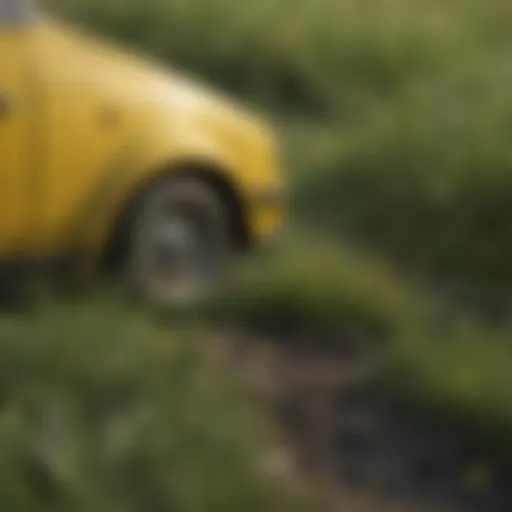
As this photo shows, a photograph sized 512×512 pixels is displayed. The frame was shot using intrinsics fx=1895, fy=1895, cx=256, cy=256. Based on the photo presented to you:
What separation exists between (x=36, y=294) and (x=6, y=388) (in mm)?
1352

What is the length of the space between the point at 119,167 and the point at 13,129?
568mm

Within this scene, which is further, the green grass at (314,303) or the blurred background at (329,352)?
the green grass at (314,303)

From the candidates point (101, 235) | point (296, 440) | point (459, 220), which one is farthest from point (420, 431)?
point (459, 220)

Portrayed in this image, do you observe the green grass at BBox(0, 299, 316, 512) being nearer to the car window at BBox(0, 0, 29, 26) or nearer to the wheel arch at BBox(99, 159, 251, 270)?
the wheel arch at BBox(99, 159, 251, 270)

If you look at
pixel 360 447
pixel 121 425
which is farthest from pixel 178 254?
pixel 121 425

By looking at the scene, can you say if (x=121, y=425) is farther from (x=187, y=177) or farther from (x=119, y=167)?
(x=187, y=177)

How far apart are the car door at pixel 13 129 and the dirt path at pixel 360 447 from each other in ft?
3.31

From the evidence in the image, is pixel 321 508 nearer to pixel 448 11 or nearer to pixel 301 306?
pixel 301 306

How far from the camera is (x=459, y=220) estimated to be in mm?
9266

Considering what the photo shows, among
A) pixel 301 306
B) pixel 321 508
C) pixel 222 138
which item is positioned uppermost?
pixel 222 138

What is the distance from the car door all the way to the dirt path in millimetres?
1007

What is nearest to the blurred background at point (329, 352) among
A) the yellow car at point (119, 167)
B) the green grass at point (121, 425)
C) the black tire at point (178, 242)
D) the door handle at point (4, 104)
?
the green grass at point (121, 425)

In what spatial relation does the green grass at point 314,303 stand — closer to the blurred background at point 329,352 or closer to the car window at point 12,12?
the blurred background at point 329,352

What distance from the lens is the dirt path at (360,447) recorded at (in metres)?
6.37
